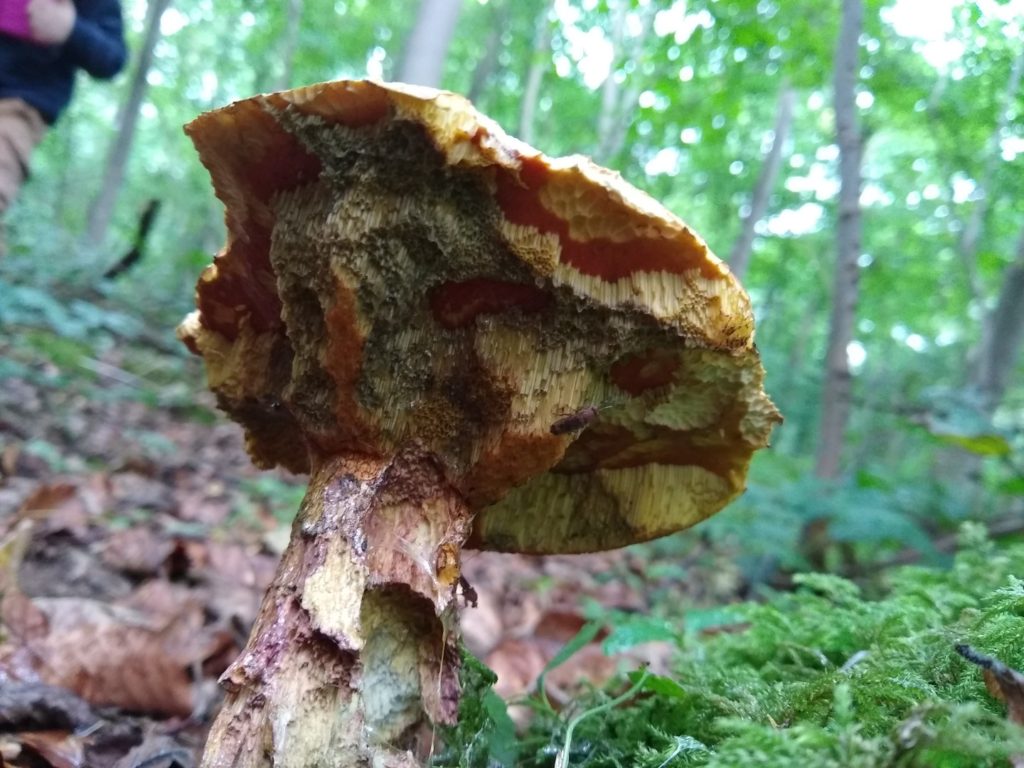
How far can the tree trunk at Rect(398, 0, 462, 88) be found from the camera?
5.42 metres

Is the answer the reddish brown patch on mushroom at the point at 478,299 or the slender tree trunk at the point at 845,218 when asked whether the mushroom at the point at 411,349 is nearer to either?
the reddish brown patch on mushroom at the point at 478,299

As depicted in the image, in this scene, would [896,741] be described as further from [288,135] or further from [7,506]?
[7,506]

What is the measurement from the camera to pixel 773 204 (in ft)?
44.9

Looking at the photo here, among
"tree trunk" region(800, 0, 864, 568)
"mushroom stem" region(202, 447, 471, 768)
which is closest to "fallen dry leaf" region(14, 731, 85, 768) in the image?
"mushroom stem" region(202, 447, 471, 768)

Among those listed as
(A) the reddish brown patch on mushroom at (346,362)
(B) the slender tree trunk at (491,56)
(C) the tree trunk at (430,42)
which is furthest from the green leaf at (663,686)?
(B) the slender tree trunk at (491,56)

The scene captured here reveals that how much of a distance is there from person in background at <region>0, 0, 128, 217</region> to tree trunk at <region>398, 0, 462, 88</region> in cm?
200

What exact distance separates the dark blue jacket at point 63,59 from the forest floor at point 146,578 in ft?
5.73

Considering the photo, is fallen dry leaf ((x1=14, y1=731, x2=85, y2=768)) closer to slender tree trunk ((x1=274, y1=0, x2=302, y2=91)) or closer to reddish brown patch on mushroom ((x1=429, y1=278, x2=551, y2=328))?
reddish brown patch on mushroom ((x1=429, y1=278, x2=551, y2=328))

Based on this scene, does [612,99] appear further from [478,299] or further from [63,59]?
[478,299]

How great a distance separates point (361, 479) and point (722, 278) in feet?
2.71

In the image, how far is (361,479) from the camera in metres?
1.54

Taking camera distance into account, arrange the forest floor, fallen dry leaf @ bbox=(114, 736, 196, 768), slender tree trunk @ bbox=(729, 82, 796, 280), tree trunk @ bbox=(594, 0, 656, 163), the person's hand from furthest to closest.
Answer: slender tree trunk @ bbox=(729, 82, 796, 280), tree trunk @ bbox=(594, 0, 656, 163), the person's hand, the forest floor, fallen dry leaf @ bbox=(114, 736, 196, 768)

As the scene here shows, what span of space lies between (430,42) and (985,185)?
559cm

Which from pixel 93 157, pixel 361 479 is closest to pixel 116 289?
pixel 361 479
